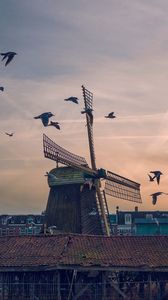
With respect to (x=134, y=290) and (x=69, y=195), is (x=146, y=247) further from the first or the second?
(x=69, y=195)

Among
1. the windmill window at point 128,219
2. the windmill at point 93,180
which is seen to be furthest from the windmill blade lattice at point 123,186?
the windmill window at point 128,219

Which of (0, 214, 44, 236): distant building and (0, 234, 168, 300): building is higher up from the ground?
(0, 214, 44, 236): distant building

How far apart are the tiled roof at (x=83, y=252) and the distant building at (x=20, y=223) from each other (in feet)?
166

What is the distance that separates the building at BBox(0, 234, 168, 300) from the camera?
31.1 metres

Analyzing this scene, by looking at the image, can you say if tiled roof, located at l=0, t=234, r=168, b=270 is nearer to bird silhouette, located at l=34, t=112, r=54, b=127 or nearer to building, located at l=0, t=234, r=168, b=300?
building, located at l=0, t=234, r=168, b=300

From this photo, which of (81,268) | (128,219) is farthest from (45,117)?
(128,219)

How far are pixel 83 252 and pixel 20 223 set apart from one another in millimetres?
56576

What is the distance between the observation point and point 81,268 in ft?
101

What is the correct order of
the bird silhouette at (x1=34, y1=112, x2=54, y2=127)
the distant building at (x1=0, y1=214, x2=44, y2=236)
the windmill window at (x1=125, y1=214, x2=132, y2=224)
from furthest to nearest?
the windmill window at (x1=125, y1=214, x2=132, y2=224), the distant building at (x1=0, y1=214, x2=44, y2=236), the bird silhouette at (x1=34, y1=112, x2=54, y2=127)

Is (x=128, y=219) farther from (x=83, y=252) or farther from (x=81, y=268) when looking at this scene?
(x=81, y=268)

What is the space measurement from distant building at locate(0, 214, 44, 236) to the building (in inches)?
2017

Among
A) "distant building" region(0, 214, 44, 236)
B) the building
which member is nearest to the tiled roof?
the building

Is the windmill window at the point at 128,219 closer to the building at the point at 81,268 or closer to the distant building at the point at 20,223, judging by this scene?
the distant building at the point at 20,223

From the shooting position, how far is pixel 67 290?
104 feet
